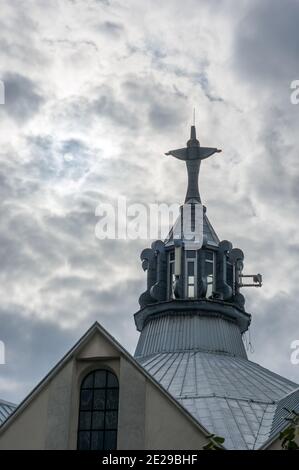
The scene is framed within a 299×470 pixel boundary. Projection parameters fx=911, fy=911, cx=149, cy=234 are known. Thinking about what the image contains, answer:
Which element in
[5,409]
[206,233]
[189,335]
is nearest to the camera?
[5,409]

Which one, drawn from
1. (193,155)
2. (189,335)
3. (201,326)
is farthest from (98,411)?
(193,155)

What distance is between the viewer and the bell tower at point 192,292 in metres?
45.8

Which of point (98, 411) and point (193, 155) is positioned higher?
point (193, 155)

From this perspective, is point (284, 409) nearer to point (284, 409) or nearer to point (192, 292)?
point (284, 409)

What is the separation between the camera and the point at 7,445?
30.9 m

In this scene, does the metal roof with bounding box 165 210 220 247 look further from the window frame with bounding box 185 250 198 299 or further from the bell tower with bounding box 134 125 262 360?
the window frame with bounding box 185 250 198 299

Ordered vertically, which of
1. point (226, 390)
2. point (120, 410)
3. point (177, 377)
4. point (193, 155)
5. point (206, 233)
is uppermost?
point (193, 155)

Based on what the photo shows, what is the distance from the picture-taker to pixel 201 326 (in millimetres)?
45969

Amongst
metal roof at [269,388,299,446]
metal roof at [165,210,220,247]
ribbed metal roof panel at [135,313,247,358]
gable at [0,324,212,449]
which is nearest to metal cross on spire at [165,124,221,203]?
metal roof at [165,210,220,247]

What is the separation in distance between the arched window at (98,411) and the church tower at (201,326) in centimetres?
469

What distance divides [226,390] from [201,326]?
894 cm

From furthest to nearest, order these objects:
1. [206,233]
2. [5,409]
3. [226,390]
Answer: [206,233]
[5,409]
[226,390]
